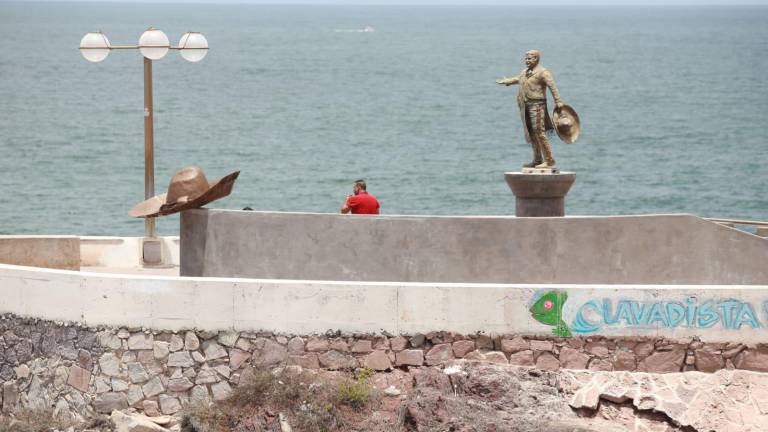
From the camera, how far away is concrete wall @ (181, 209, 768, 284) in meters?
17.5

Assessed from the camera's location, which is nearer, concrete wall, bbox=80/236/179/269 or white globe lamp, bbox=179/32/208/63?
concrete wall, bbox=80/236/179/269

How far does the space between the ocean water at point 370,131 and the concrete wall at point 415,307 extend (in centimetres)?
3096

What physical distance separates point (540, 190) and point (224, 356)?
181 inches

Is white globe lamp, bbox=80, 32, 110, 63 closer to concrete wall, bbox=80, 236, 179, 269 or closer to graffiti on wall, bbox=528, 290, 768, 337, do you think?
concrete wall, bbox=80, 236, 179, 269

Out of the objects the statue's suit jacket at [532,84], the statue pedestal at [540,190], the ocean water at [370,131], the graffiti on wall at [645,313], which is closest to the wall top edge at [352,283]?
the graffiti on wall at [645,313]

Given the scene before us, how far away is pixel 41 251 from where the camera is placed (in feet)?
66.3

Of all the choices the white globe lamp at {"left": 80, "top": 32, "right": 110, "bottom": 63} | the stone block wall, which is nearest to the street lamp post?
the white globe lamp at {"left": 80, "top": 32, "right": 110, "bottom": 63}

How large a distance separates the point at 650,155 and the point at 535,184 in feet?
173

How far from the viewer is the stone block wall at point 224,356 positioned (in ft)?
51.6

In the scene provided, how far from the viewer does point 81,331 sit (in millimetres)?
16391

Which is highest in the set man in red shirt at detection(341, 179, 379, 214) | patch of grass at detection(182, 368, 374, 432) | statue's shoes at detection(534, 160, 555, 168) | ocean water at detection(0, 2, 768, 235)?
statue's shoes at detection(534, 160, 555, 168)

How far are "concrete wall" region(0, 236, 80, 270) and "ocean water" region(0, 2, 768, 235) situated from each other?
26.6 meters

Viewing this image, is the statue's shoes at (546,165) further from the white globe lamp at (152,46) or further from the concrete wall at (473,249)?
the white globe lamp at (152,46)

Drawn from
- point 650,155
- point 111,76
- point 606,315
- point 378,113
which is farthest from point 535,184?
point 111,76
